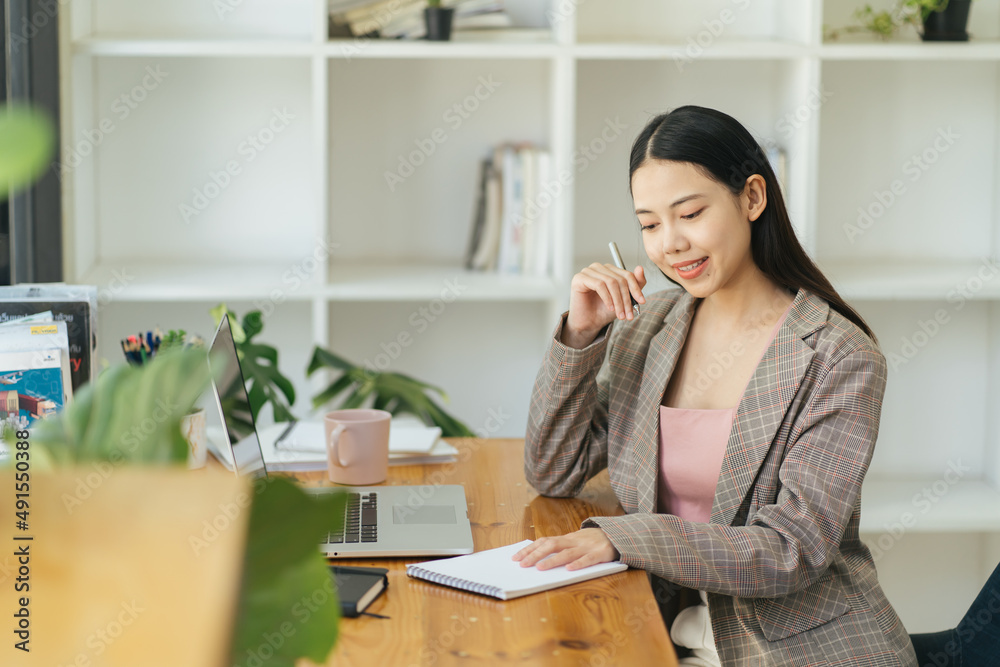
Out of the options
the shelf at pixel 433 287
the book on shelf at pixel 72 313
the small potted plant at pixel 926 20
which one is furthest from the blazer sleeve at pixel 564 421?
the small potted plant at pixel 926 20

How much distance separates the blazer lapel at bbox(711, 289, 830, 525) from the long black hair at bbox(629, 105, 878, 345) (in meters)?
0.11

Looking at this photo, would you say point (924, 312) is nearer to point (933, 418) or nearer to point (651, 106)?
point (933, 418)

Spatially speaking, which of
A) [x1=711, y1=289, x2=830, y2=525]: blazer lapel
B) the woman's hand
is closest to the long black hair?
[x1=711, y1=289, x2=830, y2=525]: blazer lapel

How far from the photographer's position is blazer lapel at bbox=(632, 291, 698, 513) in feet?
4.21

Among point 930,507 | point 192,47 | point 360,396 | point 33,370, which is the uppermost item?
point 192,47

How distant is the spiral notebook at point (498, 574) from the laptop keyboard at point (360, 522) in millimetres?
108

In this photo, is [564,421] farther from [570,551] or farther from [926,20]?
[926,20]

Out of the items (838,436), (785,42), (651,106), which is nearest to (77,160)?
(651,106)

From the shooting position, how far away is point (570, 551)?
3.38ft

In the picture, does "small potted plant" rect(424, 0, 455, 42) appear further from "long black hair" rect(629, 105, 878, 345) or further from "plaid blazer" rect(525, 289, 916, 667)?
"plaid blazer" rect(525, 289, 916, 667)

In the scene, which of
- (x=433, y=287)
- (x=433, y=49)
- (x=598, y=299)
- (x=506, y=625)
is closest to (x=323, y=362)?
(x=433, y=287)

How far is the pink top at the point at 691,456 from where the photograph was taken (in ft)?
4.15

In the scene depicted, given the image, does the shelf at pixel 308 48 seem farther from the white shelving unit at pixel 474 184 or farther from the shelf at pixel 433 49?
the white shelving unit at pixel 474 184

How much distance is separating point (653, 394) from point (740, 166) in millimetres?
343
